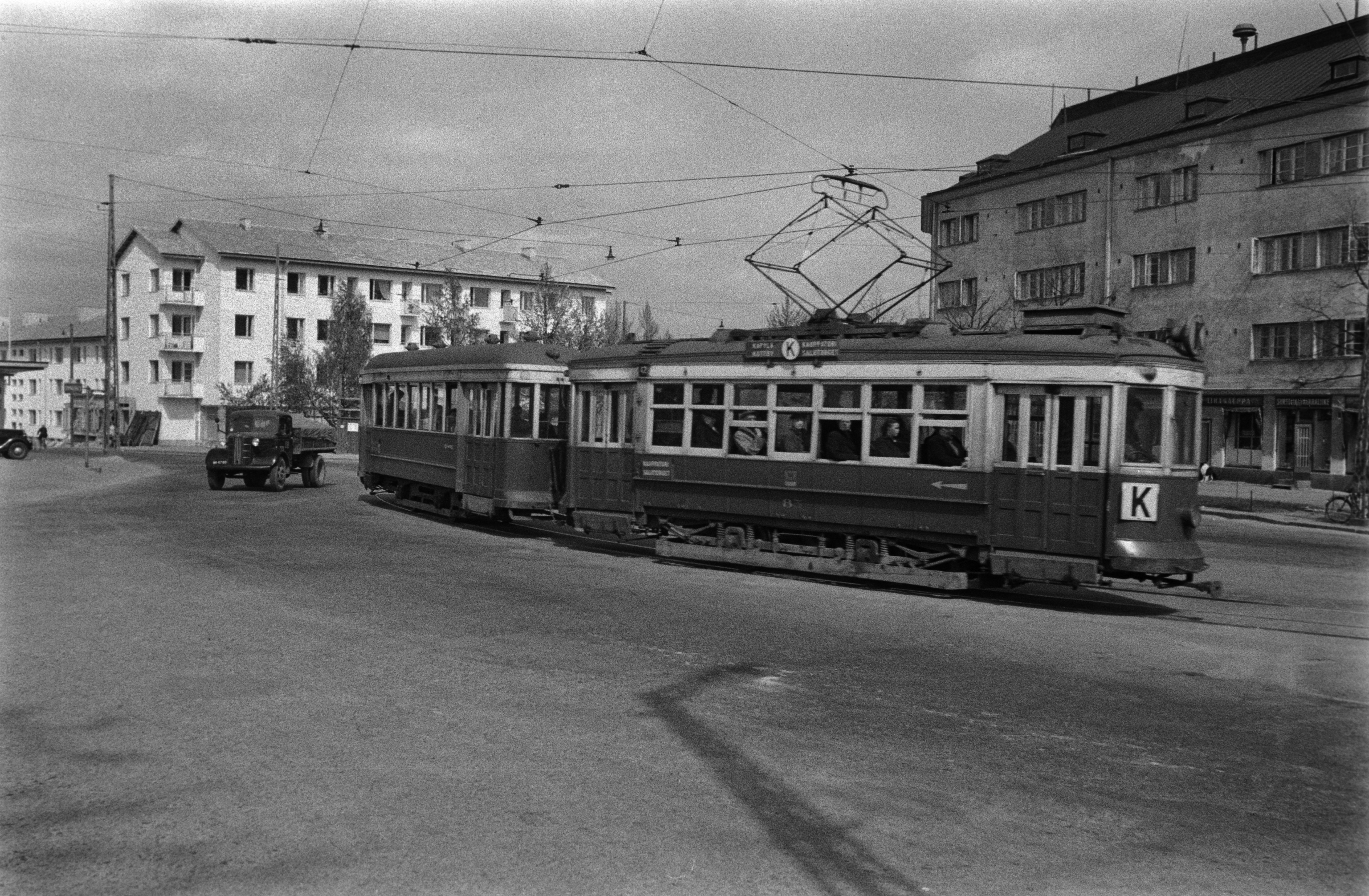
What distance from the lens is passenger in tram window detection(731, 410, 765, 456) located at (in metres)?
15.4

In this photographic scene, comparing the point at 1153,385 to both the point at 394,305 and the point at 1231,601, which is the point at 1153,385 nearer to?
the point at 1231,601

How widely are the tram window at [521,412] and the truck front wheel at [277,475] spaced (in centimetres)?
1159

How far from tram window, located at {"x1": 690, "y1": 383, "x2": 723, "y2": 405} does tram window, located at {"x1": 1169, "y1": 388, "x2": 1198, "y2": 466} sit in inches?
226

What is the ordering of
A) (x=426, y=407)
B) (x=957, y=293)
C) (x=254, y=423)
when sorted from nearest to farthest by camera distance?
1. (x=426, y=407)
2. (x=254, y=423)
3. (x=957, y=293)

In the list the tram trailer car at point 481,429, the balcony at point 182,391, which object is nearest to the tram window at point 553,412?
the tram trailer car at point 481,429

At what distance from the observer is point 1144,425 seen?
41.3 ft

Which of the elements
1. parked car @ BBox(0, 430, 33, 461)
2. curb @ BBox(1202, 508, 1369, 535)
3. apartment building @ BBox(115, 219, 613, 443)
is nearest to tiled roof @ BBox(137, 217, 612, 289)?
apartment building @ BBox(115, 219, 613, 443)

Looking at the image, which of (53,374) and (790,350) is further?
(53,374)

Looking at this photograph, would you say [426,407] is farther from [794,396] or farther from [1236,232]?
[1236,232]

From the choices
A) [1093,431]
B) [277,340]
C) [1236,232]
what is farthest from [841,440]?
[277,340]

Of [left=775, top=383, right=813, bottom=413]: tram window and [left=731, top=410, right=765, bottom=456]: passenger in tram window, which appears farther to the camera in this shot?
[left=731, top=410, right=765, bottom=456]: passenger in tram window

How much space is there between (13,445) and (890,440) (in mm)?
39156

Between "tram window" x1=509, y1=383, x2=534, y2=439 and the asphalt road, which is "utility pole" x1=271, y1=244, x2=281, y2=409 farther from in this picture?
the asphalt road

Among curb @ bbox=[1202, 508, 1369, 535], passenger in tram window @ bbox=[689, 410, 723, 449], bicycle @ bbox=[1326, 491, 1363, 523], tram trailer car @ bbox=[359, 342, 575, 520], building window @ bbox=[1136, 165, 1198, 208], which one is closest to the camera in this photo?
passenger in tram window @ bbox=[689, 410, 723, 449]
